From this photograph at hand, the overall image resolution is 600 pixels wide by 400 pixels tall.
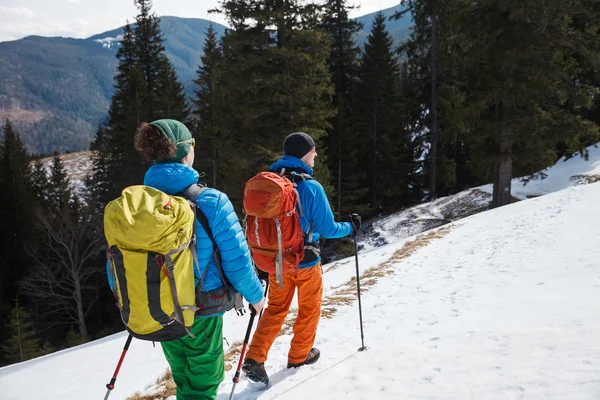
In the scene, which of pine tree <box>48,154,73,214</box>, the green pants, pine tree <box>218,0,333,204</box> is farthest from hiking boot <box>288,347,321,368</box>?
pine tree <box>48,154,73,214</box>

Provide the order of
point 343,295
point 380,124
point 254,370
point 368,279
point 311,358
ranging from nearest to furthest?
point 254,370, point 311,358, point 343,295, point 368,279, point 380,124

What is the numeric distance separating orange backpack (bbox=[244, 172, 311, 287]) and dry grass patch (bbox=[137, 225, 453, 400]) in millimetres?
1583

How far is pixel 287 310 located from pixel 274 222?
96 centimetres

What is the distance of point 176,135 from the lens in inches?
103

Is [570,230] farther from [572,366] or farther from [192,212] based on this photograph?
[192,212]

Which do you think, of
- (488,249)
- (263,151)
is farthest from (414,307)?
(263,151)

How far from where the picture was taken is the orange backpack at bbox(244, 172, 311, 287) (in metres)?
3.39

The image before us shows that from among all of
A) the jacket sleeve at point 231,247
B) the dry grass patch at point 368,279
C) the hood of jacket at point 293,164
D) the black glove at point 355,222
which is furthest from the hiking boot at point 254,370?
the dry grass patch at point 368,279

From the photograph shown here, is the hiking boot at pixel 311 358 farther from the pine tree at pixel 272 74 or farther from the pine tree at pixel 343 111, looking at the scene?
the pine tree at pixel 343 111

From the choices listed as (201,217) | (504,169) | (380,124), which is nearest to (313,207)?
(201,217)

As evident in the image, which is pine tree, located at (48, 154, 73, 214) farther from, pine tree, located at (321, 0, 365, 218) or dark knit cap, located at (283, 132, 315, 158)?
dark knit cap, located at (283, 132, 315, 158)

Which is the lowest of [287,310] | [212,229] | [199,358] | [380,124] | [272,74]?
[287,310]

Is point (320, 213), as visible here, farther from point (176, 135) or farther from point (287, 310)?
point (176, 135)

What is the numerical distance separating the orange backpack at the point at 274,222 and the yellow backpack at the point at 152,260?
1.03 meters
